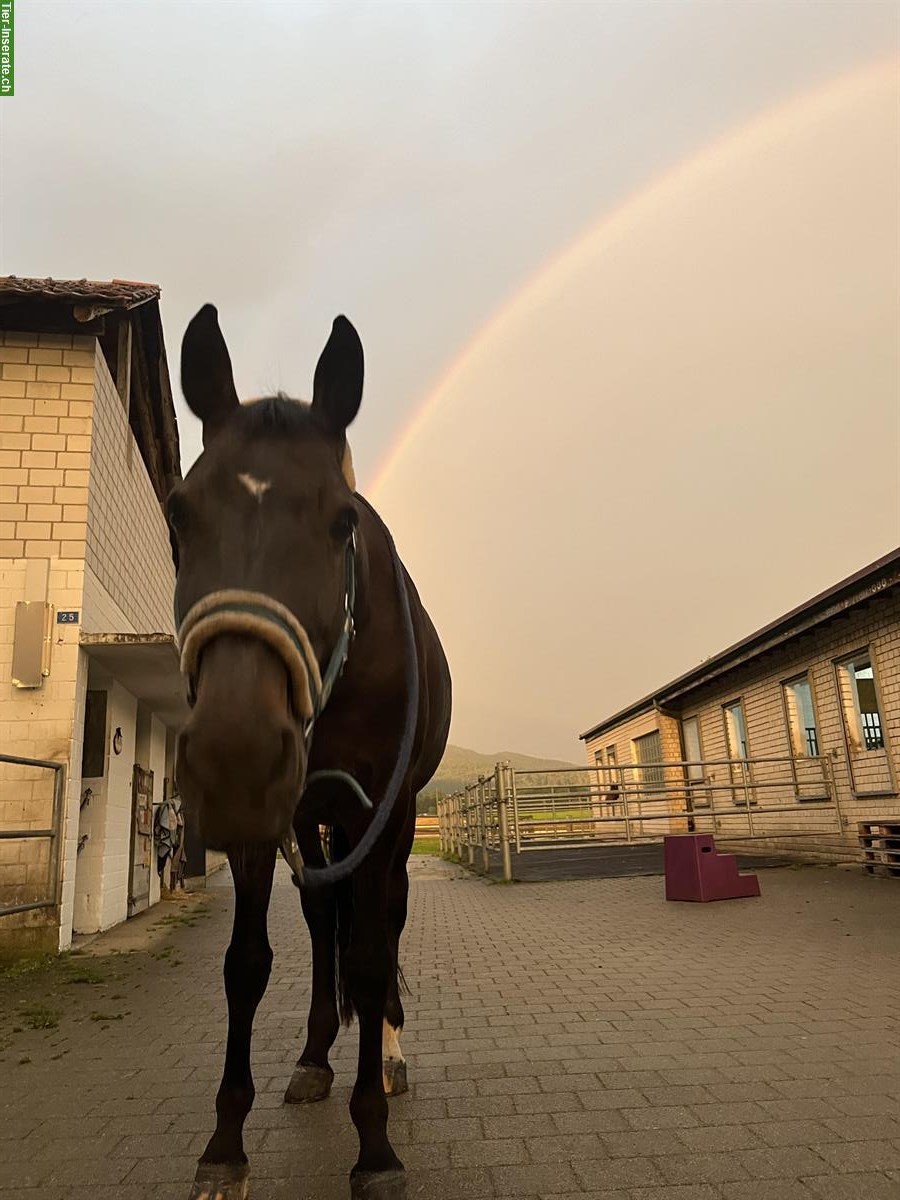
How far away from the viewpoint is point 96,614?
7707 mm

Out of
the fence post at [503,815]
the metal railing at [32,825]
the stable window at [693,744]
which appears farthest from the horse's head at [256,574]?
the stable window at [693,744]

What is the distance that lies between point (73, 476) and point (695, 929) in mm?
7259

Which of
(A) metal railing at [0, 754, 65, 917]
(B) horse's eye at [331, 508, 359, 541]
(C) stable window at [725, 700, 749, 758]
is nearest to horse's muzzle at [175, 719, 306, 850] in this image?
(B) horse's eye at [331, 508, 359, 541]

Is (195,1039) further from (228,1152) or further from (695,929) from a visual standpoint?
(695,929)

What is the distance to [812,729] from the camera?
13.1 metres

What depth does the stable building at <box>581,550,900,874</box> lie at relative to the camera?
408 inches

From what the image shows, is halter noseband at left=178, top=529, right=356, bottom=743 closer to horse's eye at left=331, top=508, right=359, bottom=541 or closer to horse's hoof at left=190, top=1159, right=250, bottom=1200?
horse's eye at left=331, top=508, right=359, bottom=541

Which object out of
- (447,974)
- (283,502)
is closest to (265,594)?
(283,502)

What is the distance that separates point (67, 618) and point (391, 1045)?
17.7ft

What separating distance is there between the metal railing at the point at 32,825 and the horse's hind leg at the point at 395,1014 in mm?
4092

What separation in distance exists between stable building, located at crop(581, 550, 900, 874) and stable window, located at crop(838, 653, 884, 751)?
0.05ft

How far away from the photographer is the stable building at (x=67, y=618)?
669cm

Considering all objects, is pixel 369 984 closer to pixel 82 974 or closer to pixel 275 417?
pixel 275 417

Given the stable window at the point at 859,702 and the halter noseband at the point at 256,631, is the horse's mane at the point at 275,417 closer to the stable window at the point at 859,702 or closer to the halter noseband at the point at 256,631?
the halter noseband at the point at 256,631
